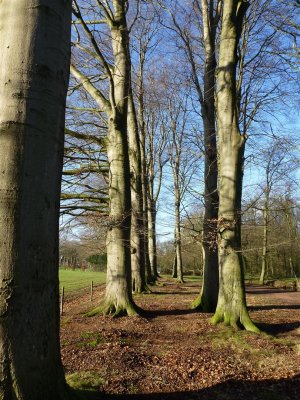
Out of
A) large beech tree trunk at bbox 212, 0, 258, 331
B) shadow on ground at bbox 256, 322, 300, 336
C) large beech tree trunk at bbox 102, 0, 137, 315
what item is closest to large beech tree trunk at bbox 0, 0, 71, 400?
large beech tree trunk at bbox 212, 0, 258, 331

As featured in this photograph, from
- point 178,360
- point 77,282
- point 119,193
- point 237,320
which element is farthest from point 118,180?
point 77,282

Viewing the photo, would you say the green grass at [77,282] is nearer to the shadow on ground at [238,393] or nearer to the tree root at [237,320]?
the tree root at [237,320]

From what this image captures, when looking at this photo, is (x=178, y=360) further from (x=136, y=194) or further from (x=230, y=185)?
(x=136, y=194)

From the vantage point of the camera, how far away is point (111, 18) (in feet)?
34.9

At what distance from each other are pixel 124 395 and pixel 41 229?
2424 mm

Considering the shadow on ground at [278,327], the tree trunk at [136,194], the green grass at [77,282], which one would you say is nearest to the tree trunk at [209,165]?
the shadow on ground at [278,327]

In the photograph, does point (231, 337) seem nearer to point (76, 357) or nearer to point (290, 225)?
point (76, 357)

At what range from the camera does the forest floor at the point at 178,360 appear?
4445 mm

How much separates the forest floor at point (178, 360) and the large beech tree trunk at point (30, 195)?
1.45m

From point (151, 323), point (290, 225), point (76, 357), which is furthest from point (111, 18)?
point (290, 225)

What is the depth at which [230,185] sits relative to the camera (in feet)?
29.1

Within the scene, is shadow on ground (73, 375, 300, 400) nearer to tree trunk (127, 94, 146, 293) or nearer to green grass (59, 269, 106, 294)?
tree trunk (127, 94, 146, 293)

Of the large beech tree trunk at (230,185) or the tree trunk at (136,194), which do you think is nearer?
the large beech tree trunk at (230,185)

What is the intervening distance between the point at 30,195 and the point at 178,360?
4.01 m
